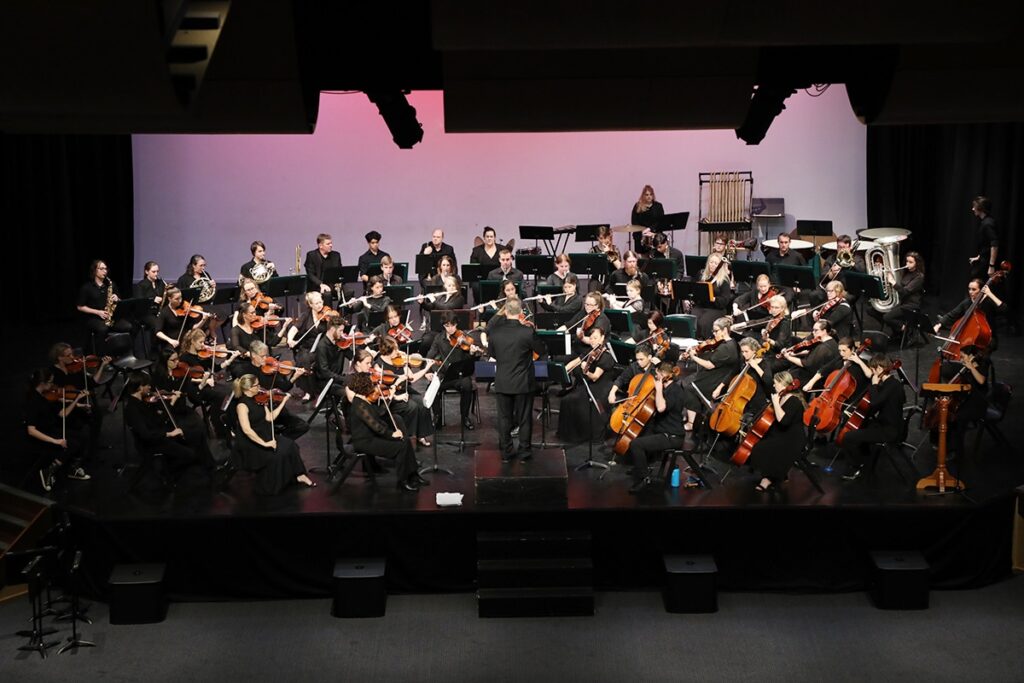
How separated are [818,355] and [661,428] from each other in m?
1.98

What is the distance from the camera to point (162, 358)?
10219 mm

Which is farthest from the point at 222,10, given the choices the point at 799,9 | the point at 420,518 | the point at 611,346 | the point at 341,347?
the point at 341,347

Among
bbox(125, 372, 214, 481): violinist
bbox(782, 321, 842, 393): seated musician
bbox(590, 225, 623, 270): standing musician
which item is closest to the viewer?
bbox(125, 372, 214, 481): violinist

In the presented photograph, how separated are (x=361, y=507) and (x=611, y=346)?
2682mm

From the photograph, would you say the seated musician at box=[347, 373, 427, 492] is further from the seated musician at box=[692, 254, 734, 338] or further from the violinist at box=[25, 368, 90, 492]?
the seated musician at box=[692, 254, 734, 338]

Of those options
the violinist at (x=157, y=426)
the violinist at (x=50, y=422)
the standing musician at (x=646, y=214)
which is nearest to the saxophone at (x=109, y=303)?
the violinist at (x=50, y=422)

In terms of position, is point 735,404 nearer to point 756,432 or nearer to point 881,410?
point 756,432

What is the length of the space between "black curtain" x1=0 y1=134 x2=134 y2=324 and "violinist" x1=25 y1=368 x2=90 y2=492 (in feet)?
21.8

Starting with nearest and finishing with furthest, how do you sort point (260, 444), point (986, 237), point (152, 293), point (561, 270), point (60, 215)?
point (260, 444) < point (152, 293) < point (986, 237) < point (561, 270) < point (60, 215)

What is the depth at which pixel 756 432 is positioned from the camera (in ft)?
30.7

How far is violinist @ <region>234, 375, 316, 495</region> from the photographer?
938cm

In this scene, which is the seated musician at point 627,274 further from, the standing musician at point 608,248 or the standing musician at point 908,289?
the standing musician at point 908,289

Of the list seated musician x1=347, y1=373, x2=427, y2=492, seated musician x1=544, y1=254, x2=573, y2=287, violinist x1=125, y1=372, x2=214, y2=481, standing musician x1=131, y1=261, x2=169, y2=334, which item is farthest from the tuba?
standing musician x1=131, y1=261, x2=169, y2=334

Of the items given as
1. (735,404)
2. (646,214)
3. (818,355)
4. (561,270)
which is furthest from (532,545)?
(646,214)
